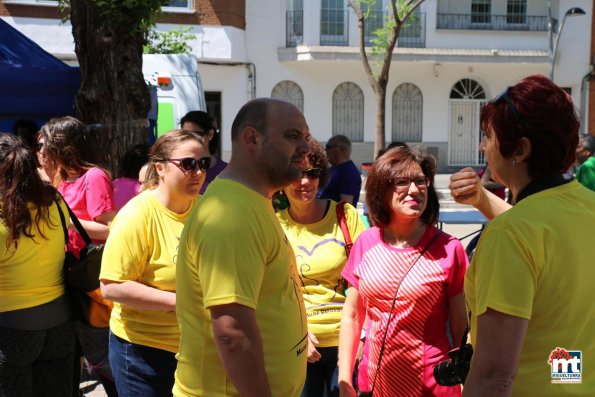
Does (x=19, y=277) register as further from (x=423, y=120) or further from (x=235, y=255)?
(x=423, y=120)

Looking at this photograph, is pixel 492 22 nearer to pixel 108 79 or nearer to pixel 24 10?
pixel 24 10

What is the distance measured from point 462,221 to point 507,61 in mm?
16391

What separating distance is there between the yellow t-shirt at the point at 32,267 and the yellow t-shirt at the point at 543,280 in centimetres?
248

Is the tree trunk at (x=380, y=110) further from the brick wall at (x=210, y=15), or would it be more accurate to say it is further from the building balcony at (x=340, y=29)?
the brick wall at (x=210, y=15)

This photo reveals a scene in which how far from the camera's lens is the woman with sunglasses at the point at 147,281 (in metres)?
3.00

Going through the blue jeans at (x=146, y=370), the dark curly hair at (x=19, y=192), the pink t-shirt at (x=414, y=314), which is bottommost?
the blue jeans at (x=146, y=370)

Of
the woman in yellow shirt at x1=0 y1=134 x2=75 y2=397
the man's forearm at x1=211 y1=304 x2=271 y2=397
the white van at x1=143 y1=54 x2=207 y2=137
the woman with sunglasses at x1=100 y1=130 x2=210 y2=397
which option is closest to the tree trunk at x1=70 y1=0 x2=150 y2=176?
the white van at x1=143 y1=54 x2=207 y2=137

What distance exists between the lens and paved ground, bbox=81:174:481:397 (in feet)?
17.4

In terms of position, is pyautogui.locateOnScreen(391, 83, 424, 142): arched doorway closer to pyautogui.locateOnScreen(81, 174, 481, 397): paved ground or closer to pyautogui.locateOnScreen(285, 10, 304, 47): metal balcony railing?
pyautogui.locateOnScreen(81, 174, 481, 397): paved ground

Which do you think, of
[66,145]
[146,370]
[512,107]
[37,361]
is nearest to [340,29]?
[66,145]

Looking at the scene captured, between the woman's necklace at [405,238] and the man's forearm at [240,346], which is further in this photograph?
the woman's necklace at [405,238]

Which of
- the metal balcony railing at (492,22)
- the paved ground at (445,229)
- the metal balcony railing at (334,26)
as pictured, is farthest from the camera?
the metal balcony railing at (492,22)

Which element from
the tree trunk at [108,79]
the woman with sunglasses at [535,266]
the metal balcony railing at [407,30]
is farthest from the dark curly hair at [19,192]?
the metal balcony railing at [407,30]

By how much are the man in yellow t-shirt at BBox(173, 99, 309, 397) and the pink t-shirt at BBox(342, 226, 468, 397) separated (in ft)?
2.39
